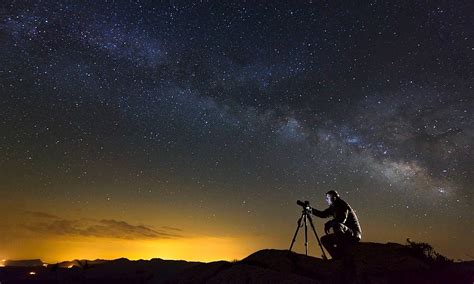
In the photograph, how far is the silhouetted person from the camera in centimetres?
1122

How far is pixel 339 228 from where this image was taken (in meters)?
11.2

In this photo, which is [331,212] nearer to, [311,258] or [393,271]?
[311,258]

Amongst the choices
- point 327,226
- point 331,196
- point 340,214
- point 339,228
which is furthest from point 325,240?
point 331,196

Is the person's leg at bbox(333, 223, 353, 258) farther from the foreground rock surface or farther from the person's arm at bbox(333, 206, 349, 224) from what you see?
the foreground rock surface

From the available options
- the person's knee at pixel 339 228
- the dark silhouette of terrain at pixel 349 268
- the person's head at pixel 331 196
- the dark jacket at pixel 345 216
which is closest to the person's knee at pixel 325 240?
the person's knee at pixel 339 228

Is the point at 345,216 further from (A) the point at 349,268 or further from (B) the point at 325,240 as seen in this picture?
(A) the point at 349,268

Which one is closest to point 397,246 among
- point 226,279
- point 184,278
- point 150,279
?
point 226,279

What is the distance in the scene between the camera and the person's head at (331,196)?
464 inches

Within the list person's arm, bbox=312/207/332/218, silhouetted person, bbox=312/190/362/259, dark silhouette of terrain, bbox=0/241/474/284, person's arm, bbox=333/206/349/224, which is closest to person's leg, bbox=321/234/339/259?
silhouetted person, bbox=312/190/362/259

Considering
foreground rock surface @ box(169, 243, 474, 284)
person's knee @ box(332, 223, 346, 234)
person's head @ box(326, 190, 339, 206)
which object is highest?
person's head @ box(326, 190, 339, 206)

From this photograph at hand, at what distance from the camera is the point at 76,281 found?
513 inches

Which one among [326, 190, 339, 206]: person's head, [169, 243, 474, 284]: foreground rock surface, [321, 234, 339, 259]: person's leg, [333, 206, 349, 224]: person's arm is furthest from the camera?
[326, 190, 339, 206]: person's head

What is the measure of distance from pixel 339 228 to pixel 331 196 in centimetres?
109

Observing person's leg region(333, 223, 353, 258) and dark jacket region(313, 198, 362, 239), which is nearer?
person's leg region(333, 223, 353, 258)
